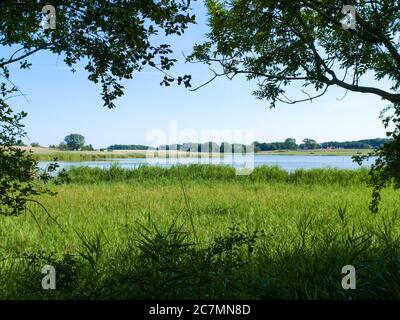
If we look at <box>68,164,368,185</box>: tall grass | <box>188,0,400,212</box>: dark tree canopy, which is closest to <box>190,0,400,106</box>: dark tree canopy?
<box>188,0,400,212</box>: dark tree canopy

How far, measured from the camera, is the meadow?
427 cm

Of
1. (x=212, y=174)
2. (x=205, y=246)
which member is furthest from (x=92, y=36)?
(x=212, y=174)

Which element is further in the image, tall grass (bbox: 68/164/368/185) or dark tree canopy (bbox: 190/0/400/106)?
tall grass (bbox: 68/164/368/185)

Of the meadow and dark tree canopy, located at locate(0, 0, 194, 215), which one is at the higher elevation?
dark tree canopy, located at locate(0, 0, 194, 215)

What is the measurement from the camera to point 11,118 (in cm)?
479

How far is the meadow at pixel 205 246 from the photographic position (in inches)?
168

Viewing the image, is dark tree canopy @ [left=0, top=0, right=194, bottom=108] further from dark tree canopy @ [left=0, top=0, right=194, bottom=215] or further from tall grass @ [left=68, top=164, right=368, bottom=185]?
tall grass @ [left=68, top=164, right=368, bottom=185]

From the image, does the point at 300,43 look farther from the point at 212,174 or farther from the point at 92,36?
the point at 212,174

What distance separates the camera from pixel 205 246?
6.14 metres

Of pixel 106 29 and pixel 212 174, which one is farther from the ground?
pixel 106 29

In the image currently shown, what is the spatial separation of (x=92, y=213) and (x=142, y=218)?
1.51 metres

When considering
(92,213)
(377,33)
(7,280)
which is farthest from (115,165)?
(377,33)
